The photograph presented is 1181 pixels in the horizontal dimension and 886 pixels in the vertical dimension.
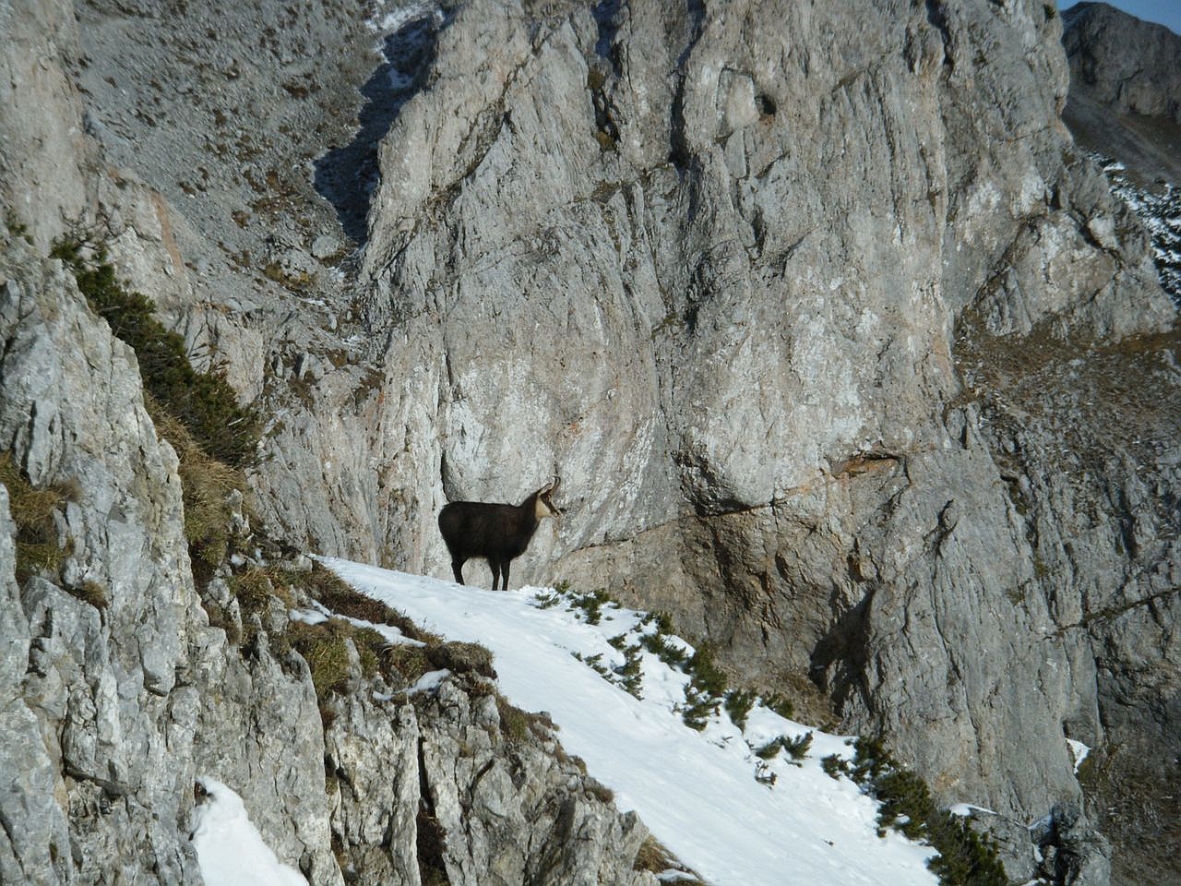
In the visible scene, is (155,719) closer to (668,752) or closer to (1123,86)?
(668,752)

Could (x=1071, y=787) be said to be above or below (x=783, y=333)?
below

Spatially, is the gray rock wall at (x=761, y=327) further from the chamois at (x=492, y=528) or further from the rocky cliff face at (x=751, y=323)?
the chamois at (x=492, y=528)

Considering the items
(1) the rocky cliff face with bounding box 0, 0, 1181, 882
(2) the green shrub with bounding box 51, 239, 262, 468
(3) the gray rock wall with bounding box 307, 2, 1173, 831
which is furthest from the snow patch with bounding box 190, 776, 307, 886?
(3) the gray rock wall with bounding box 307, 2, 1173, 831

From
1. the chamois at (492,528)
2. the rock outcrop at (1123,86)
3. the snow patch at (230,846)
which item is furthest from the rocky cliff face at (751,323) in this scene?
the snow patch at (230,846)

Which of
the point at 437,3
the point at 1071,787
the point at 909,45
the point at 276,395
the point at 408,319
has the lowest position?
the point at 1071,787

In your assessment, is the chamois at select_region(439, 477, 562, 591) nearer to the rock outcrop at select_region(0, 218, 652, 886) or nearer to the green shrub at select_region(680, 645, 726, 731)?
Result: the green shrub at select_region(680, 645, 726, 731)

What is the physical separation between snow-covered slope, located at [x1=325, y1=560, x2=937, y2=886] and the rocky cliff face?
528 cm

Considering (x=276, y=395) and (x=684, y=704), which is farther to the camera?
(x=276, y=395)

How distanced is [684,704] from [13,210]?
1320cm

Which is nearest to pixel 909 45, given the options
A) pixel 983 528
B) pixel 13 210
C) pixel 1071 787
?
pixel 983 528

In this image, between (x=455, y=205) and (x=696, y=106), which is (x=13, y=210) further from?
(x=696, y=106)

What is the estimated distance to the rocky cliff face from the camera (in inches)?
950

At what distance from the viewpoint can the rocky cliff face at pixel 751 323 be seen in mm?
24141

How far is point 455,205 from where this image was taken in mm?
25875
